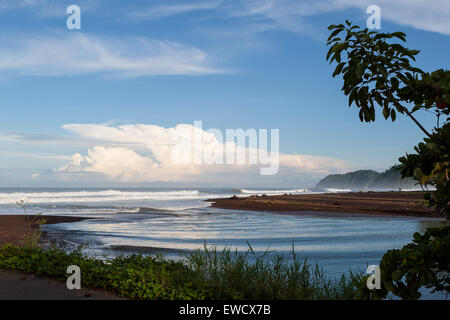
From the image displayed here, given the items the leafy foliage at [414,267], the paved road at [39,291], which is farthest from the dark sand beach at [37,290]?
the leafy foliage at [414,267]

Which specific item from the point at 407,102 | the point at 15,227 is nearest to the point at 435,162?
the point at 407,102

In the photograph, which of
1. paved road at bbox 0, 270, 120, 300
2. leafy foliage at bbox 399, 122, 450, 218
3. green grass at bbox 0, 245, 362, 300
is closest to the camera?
leafy foliage at bbox 399, 122, 450, 218

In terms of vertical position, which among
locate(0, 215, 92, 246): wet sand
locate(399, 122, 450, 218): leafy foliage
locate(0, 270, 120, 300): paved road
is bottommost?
locate(0, 215, 92, 246): wet sand

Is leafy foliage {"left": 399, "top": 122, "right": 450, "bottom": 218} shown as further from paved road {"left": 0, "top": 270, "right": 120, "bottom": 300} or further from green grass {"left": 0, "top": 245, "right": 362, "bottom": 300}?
paved road {"left": 0, "top": 270, "right": 120, "bottom": 300}

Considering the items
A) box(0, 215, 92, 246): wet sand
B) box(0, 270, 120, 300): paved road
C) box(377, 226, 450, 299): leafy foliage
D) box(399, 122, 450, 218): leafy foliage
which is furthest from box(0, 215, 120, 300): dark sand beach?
box(0, 215, 92, 246): wet sand

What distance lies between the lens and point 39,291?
6.71m

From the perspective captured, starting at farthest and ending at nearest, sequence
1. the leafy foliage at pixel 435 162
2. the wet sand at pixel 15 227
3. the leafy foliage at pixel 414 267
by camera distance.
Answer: the wet sand at pixel 15 227, the leafy foliage at pixel 435 162, the leafy foliage at pixel 414 267

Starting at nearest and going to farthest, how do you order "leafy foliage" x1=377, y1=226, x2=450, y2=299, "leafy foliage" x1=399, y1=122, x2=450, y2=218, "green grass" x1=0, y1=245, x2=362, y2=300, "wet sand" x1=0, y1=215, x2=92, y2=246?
"leafy foliage" x1=377, y1=226, x2=450, y2=299, "leafy foliage" x1=399, y1=122, x2=450, y2=218, "green grass" x1=0, y1=245, x2=362, y2=300, "wet sand" x1=0, y1=215, x2=92, y2=246

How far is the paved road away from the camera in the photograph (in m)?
6.40

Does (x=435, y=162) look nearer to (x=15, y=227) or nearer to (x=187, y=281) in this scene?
(x=187, y=281)

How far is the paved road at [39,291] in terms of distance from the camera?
6398 mm

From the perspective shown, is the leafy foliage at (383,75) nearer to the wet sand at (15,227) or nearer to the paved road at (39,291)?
the paved road at (39,291)
